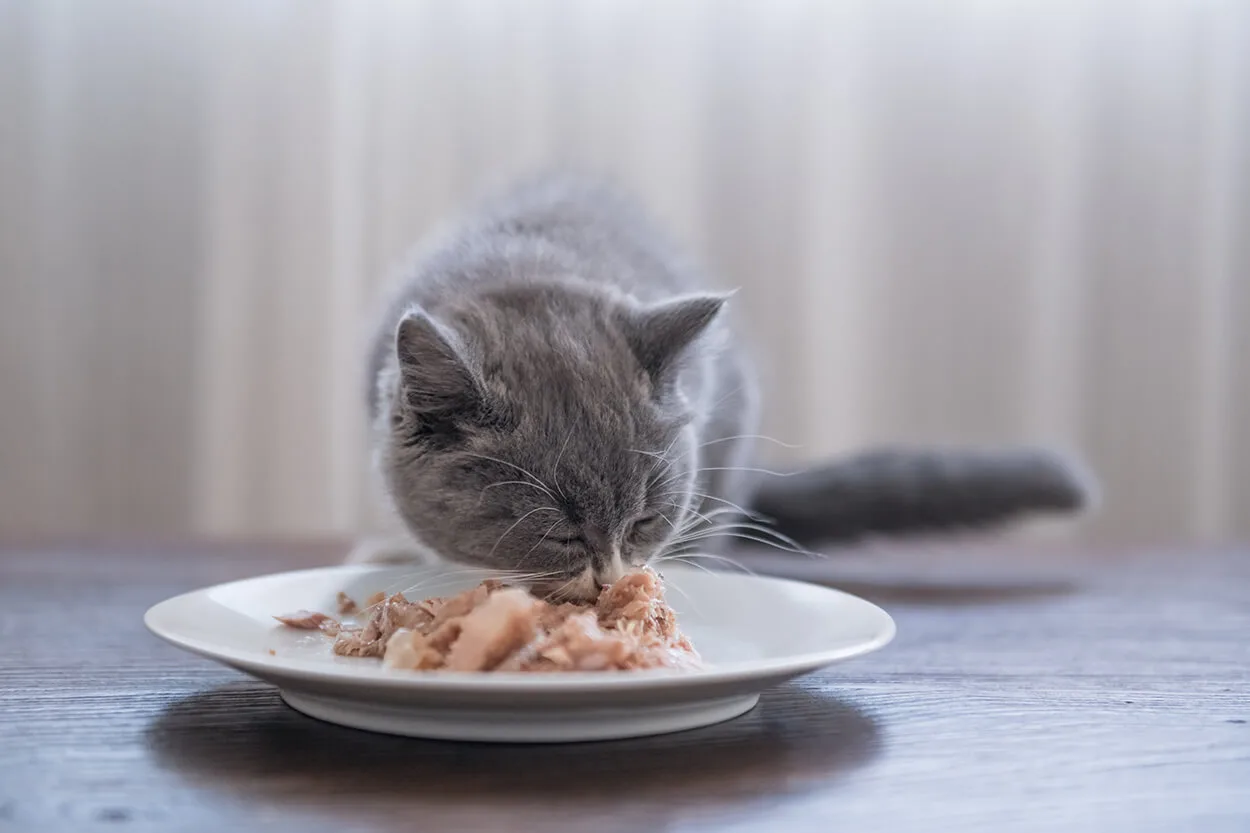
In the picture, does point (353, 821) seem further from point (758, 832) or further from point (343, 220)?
point (343, 220)

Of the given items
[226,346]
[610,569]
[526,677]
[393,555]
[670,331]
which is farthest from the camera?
[226,346]

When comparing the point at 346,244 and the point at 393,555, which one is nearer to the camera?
the point at 393,555

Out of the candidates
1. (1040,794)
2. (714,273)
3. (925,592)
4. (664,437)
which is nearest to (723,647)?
(664,437)

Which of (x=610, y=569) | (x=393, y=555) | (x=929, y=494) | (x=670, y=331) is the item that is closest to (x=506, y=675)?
(x=610, y=569)

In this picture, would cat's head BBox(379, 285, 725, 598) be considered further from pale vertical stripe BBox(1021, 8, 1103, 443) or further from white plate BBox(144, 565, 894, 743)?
pale vertical stripe BBox(1021, 8, 1103, 443)

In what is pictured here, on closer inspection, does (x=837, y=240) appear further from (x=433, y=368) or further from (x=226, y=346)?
(x=433, y=368)

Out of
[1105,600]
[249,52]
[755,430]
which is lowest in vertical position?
[1105,600]

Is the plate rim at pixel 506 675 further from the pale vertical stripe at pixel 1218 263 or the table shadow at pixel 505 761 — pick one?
the pale vertical stripe at pixel 1218 263
